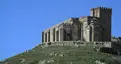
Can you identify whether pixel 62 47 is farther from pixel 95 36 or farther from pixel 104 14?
pixel 104 14

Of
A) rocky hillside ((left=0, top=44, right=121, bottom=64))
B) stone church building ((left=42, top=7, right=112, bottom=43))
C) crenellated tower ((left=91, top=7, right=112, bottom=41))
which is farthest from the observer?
crenellated tower ((left=91, top=7, right=112, bottom=41))

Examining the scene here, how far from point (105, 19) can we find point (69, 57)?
26281 millimetres

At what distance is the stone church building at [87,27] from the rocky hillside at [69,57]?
868 centimetres

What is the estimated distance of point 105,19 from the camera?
3797 inches

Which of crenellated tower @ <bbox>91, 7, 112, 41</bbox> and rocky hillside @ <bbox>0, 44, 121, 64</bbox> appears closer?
rocky hillside @ <bbox>0, 44, 121, 64</bbox>

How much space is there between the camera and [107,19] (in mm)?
96875

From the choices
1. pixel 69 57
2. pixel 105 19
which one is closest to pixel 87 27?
pixel 105 19

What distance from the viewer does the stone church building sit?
92688mm

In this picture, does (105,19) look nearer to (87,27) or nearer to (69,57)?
(87,27)

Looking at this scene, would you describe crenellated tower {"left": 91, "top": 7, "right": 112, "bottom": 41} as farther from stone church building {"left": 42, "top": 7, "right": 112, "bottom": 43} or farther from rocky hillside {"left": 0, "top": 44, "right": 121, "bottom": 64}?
rocky hillside {"left": 0, "top": 44, "right": 121, "bottom": 64}

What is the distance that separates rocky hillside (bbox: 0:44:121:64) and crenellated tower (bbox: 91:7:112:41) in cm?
1225

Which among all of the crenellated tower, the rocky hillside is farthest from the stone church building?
the rocky hillside

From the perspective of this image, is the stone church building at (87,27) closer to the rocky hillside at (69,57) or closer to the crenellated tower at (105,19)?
the crenellated tower at (105,19)

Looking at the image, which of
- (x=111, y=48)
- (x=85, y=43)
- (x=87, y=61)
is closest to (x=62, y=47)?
(x=85, y=43)
